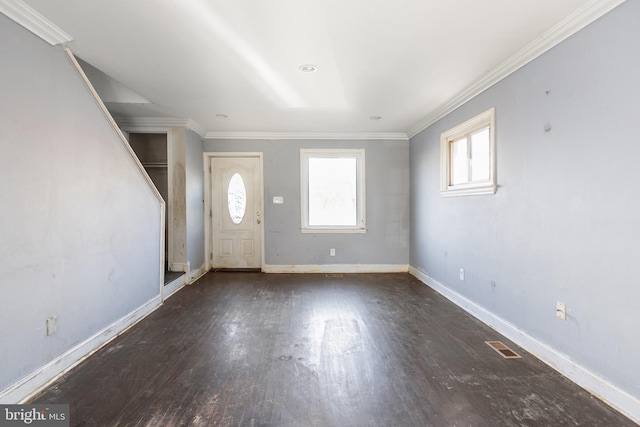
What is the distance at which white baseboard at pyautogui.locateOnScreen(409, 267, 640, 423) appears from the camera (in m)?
1.71

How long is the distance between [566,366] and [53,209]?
3797 mm

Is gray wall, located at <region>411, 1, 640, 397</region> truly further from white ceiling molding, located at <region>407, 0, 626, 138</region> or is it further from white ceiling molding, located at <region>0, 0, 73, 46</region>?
white ceiling molding, located at <region>0, 0, 73, 46</region>

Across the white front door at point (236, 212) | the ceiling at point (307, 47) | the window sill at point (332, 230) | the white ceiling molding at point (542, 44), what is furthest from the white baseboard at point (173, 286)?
the white ceiling molding at point (542, 44)

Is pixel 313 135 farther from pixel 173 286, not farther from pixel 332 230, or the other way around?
pixel 173 286

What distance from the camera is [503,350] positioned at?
2.46m

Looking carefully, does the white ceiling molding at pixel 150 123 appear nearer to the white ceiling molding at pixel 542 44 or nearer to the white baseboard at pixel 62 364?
the white baseboard at pixel 62 364

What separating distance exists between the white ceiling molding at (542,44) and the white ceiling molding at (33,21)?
3515mm

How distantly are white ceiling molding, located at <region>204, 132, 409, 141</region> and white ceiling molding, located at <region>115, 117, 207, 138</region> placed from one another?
2.42 ft

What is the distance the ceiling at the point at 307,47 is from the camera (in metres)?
1.92

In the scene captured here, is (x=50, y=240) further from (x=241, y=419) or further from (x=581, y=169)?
(x=581, y=169)

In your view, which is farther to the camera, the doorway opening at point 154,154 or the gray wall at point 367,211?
the gray wall at point 367,211

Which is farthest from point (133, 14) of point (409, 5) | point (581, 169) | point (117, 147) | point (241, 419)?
point (581, 169)

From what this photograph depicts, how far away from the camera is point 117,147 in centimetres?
284

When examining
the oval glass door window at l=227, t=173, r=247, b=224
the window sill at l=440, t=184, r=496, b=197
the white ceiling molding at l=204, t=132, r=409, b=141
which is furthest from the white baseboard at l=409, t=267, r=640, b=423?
the oval glass door window at l=227, t=173, r=247, b=224
